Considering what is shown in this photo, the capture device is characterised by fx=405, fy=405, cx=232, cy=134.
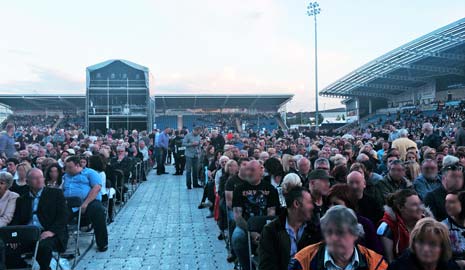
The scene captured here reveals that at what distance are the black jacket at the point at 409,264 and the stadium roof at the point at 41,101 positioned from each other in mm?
43307

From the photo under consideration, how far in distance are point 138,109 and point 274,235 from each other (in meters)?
25.2

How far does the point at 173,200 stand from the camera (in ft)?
33.3

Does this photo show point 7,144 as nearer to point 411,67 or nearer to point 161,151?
point 161,151

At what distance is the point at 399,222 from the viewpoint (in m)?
3.42

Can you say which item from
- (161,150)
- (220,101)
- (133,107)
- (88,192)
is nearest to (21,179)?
(88,192)

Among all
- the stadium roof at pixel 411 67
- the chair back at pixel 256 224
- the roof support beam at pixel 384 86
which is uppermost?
the stadium roof at pixel 411 67

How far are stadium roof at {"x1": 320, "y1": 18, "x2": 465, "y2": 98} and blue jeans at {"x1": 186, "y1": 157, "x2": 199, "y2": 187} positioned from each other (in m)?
21.4

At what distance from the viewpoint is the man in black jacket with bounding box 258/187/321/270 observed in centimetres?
320

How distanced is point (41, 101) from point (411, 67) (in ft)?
124

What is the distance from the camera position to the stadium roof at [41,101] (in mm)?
42094

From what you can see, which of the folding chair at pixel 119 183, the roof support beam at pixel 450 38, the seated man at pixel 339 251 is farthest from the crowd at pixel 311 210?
the roof support beam at pixel 450 38

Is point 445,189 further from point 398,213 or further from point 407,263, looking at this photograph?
point 407,263

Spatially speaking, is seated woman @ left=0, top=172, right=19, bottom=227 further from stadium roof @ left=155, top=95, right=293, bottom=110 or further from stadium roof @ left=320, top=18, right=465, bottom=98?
stadium roof @ left=155, top=95, right=293, bottom=110

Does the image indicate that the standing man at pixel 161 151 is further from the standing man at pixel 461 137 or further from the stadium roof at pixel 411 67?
the stadium roof at pixel 411 67
